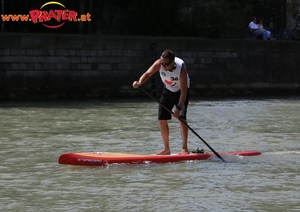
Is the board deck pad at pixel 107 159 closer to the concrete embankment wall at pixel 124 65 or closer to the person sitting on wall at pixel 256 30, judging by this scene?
the concrete embankment wall at pixel 124 65

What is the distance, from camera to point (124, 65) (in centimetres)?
2455

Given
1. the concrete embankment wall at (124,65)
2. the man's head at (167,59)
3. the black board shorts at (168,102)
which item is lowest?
the concrete embankment wall at (124,65)

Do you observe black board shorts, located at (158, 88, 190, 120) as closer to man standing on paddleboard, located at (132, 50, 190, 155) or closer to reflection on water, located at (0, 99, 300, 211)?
man standing on paddleboard, located at (132, 50, 190, 155)

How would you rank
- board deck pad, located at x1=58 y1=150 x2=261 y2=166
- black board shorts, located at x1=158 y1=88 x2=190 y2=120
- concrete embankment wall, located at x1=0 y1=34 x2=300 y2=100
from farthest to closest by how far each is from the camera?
concrete embankment wall, located at x1=0 y1=34 x2=300 y2=100 → black board shorts, located at x1=158 y1=88 x2=190 y2=120 → board deck pad, located at x1=58 y1=150 x2=261 y2=166

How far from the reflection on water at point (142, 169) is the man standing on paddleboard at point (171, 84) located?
59 cm

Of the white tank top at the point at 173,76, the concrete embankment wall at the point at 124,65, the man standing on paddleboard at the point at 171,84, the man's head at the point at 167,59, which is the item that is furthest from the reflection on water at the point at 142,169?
the concrete embankment wall at the point at 124,65

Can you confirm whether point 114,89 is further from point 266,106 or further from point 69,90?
point 266,106

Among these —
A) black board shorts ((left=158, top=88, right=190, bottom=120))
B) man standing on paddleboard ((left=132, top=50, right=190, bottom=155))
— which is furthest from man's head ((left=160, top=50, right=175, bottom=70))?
black board shorts ((left=158, top=88, right=190, bottom=120))

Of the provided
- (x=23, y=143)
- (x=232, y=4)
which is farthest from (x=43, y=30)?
(x=23, y=143)

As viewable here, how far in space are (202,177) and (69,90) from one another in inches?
551

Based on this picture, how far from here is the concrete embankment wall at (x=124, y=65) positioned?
2311cm

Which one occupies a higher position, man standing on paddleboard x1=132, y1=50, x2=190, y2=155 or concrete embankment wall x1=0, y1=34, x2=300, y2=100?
man standing on paddleboard x1=132, y1=50, x2=190, y2=155

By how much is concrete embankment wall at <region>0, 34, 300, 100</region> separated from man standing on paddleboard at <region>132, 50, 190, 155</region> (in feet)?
39.5

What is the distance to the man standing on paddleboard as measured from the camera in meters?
10.8
